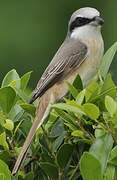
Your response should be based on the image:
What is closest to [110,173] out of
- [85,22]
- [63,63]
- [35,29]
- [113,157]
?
[113,157]

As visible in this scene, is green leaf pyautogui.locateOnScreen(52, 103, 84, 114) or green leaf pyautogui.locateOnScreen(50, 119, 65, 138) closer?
green leaf pyautogui.locateOnScreen(52, 103, 84, 114)

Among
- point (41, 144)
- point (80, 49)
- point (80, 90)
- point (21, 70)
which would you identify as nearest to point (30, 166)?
point (41, 144)

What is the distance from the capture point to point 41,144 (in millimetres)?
2879

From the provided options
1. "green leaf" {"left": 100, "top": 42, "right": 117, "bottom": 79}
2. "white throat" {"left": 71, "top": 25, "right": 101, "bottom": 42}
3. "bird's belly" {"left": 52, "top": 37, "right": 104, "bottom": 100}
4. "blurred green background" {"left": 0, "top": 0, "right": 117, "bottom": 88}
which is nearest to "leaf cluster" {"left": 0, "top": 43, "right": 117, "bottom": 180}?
"green leaf" {"left": 100, "top": 42, "right": 117, "bottom": 79}

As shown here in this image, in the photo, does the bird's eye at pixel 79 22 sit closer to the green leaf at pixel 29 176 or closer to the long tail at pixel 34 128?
the long tail at pixel 34 128

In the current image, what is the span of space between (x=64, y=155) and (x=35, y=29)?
5.94 metres

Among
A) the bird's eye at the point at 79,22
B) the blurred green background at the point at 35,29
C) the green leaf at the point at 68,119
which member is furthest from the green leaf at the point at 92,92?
the blurred green background at the point at 35,29

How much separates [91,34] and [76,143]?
5.51 ft

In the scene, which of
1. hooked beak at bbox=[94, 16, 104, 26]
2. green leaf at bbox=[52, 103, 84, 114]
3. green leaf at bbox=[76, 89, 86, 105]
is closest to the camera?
green leaf at bbox=[52, 103, 84, 114]

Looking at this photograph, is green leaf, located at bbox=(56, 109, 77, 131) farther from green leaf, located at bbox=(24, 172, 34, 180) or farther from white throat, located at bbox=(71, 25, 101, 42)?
white throat, located at bbox=(71, 25, 101, 42)

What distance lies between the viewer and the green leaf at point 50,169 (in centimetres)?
277

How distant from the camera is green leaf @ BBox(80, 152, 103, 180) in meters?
2.58

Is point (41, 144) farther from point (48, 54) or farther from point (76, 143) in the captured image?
point (48, 54)

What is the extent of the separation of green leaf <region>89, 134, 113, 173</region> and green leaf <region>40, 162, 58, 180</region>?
169 mm
